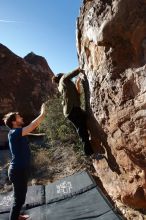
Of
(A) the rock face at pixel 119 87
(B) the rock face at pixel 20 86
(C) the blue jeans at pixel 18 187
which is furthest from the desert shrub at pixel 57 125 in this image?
(B) the rock face at pixel 20 86

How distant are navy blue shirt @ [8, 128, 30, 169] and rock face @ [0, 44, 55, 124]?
11.9 meters

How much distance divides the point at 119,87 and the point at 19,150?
1778 mm

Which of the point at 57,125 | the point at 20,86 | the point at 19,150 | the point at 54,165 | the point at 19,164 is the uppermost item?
the point at 20,86

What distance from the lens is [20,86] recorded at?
18484 millimetres

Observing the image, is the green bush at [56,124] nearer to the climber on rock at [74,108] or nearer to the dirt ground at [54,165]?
the dirt ground at [54,165]

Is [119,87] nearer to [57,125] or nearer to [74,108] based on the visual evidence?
[74,108]

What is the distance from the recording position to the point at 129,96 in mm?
4816

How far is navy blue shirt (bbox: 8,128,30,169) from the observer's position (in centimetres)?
511

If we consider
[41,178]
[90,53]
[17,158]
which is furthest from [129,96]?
[41,178]

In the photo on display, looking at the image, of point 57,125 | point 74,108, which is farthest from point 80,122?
point 57,125

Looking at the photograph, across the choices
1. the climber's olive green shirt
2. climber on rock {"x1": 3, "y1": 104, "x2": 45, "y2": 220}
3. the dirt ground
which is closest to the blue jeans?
climber on rock {"x1": 3, "y1": 104, "x2": 45, "y2": 220}

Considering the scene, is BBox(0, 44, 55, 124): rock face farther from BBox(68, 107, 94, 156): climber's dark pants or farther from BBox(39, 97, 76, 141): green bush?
BBox(68, 107, 94, 156): climber's dark pants

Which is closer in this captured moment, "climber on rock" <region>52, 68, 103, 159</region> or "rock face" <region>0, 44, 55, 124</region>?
"climber on rock" <region>52, 68, 103, 159</region>

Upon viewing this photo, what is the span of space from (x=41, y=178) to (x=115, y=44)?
486 cm
